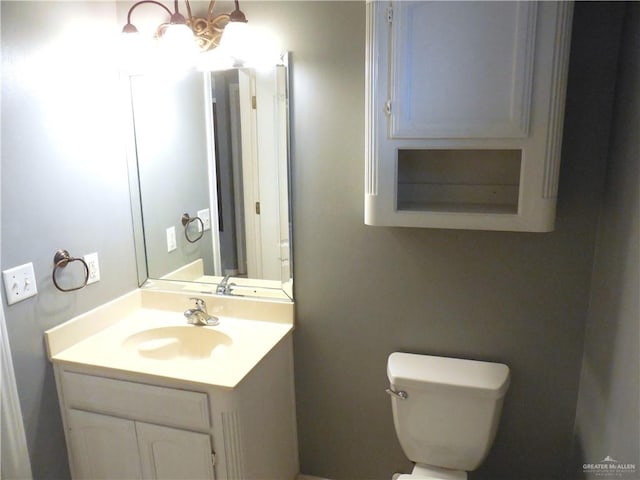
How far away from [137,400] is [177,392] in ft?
0.53

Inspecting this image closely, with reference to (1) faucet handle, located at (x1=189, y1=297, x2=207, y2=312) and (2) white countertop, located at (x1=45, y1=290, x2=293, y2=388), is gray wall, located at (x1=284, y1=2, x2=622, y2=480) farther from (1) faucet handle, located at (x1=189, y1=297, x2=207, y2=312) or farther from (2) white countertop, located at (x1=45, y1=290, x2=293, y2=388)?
(1) faucet handle, located at (x1=189, y1=297, x2=207, y2=312)

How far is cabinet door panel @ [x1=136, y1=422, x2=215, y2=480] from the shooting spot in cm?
146

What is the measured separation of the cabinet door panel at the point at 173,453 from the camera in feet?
4.81

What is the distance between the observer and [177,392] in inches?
56.4

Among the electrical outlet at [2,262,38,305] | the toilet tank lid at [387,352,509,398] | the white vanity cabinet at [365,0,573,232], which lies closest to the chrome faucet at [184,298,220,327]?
the electrical outlet at [2,262,38,305]

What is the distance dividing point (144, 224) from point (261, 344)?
0.75 meters

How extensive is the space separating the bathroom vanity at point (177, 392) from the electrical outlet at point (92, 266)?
134 millimetres

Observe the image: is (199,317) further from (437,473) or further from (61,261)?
(437,473)

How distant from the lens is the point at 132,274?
1940 millimetres

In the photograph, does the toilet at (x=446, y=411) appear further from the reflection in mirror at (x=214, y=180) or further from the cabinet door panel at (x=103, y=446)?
the cabinet door panel at (x=103, y=446)

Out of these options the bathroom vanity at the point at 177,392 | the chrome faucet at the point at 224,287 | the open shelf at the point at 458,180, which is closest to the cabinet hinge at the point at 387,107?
the open shelf at the point at 458,180

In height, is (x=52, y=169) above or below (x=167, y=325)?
above

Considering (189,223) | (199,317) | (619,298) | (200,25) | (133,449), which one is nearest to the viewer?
(619,298)

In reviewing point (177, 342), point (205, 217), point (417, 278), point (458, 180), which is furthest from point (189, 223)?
point (458, 180)
